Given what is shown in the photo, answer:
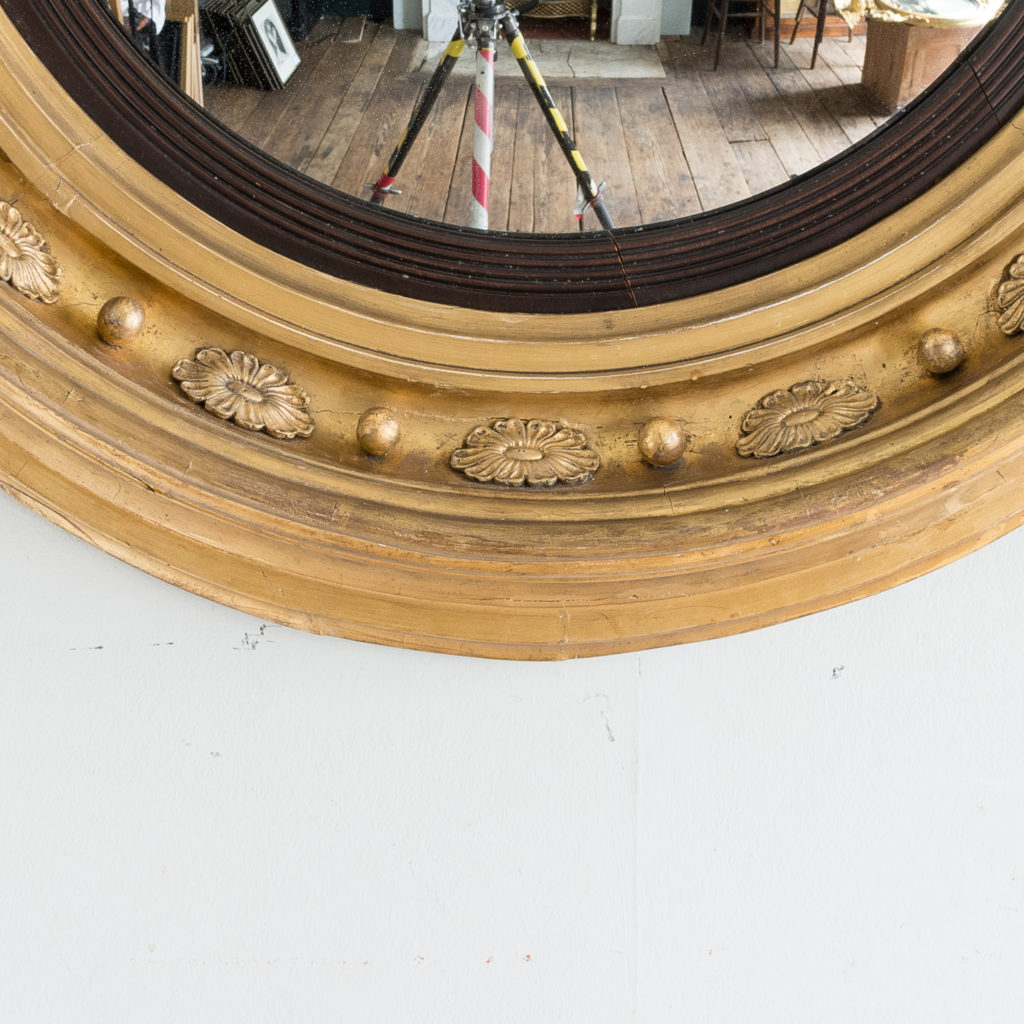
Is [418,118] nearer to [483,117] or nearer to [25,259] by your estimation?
[483,117]

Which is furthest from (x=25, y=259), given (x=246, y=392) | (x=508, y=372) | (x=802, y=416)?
(x=802, y=416)

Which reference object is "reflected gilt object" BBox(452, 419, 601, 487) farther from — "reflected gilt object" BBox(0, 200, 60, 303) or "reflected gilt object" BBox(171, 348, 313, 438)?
"reflected gilt object" BBox(0, 200, 60, 303)

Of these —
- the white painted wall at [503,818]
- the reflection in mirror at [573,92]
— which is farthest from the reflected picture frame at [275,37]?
the white painted wall at [503,818]

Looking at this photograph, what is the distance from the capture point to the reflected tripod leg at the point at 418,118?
42cm

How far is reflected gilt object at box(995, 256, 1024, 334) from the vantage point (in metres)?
0.42

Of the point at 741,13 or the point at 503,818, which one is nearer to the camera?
the point at 741,13

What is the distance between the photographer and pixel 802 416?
0.45 metres

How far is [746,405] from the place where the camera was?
0.45m

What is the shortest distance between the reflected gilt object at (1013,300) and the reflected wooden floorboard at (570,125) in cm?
8

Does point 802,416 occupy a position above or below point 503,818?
above

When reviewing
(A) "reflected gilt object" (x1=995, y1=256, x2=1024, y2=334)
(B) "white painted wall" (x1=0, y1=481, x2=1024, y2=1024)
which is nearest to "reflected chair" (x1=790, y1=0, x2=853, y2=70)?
(A) "reflected gilt object" (x1=995, y1=256, x2=1024, y2=334)

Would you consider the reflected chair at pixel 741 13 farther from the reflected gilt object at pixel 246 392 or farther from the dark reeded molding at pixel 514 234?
the reflected gilt object at pixel 246 392

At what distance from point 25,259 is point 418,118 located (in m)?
0.17

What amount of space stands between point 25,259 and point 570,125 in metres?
0.23
